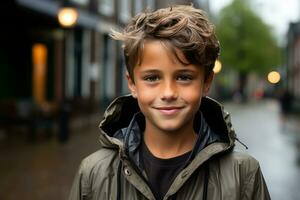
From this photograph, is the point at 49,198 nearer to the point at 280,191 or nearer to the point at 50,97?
the point at 280,191

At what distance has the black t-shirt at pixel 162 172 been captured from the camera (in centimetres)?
207

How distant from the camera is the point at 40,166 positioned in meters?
11.0

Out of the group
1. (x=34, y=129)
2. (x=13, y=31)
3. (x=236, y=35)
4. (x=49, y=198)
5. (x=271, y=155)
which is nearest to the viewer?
(x=49, y=198)

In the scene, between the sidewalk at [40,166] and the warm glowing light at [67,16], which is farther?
the warm glowing light at [67,16]

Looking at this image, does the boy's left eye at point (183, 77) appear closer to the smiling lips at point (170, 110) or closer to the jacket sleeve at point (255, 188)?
the smiling lips at point (170, 110)

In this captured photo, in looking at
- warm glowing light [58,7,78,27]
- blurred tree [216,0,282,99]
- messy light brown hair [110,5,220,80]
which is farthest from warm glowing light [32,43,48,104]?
blurred tree [216,0,282,99]

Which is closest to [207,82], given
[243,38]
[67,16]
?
[67,16]

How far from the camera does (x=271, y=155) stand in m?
13.9

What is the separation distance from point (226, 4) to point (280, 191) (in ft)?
208

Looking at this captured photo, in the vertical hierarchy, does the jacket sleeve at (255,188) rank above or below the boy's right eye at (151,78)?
below

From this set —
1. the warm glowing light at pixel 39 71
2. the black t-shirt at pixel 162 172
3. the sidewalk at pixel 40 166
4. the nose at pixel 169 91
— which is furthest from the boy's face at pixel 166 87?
the warm glowing light at pixel 39 71

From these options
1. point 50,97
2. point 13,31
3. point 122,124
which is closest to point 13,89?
point 13,31

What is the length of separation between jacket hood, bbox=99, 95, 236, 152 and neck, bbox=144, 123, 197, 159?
0.05m

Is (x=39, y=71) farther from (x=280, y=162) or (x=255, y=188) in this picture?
(x=255, y=188)
